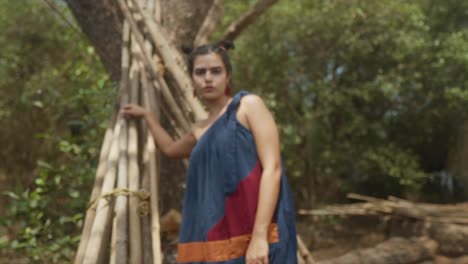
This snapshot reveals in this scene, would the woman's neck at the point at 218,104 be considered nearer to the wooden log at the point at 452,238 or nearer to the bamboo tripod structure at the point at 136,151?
the bamboo tripod structure at the point at 136,151

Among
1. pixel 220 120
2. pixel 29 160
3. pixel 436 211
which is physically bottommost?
pixel 436 211

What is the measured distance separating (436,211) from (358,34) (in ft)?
8.71

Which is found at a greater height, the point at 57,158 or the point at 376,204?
the point at 57,158

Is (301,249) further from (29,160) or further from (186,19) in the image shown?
(29,160)

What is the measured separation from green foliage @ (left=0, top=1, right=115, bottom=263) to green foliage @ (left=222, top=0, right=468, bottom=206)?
2.63 metres

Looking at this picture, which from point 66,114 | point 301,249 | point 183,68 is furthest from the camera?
point 66,114

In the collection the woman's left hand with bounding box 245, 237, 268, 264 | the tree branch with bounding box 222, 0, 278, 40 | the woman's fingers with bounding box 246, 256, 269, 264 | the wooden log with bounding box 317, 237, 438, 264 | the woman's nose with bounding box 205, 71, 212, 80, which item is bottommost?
the wooden log with bounding box 317, 237, 438, 264

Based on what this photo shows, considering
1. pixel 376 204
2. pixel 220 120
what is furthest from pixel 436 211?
pixel 220 120

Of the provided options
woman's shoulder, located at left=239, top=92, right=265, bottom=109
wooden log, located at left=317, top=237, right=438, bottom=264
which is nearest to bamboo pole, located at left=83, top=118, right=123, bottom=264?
woman's shoulder, located at left=239, top=92, right=265, bottom=109

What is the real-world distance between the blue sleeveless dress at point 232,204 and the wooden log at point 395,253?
3.11 metres

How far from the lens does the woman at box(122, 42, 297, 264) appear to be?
1.38 metres

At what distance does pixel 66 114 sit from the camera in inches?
174

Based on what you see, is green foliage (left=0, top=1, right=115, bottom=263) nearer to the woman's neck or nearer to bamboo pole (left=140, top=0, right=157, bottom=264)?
bamboo pole (left=140, top=0, right=157, bottom=264)

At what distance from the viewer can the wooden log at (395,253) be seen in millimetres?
4484
